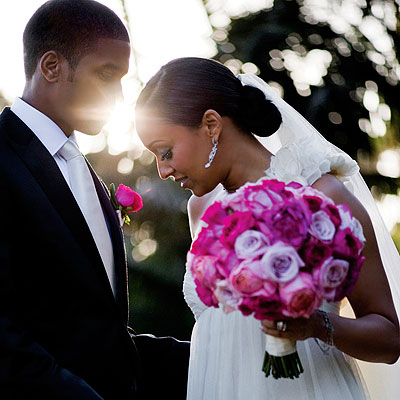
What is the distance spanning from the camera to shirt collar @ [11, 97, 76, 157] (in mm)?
3205

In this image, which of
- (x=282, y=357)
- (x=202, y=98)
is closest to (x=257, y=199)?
(x=282, y=357)

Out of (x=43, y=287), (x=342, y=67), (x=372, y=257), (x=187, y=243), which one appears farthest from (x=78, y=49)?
(x=342, y=67)

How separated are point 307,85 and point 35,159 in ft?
23.2

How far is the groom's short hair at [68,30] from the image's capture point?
11.0ft

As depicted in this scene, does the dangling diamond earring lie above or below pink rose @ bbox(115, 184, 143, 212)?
above

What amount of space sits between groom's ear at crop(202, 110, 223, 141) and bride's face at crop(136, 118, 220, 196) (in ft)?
0.09

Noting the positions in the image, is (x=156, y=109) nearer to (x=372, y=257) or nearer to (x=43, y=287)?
(x=43, y=287)

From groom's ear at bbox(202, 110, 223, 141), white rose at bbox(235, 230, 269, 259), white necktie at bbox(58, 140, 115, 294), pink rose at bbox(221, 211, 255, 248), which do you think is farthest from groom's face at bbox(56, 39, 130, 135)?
white rose at bbox(235, 230, 269, 259)

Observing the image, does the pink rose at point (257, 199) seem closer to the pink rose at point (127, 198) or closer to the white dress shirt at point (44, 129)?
the white dress shirt at point (44, 129)

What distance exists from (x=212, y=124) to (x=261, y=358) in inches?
49.3

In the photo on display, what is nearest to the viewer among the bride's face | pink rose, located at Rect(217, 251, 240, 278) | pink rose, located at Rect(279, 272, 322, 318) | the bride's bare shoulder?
pink rose, located at Rect(279, 272, 322, 318)

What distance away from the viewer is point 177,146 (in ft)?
11.3

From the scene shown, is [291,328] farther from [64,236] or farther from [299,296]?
[64,236]

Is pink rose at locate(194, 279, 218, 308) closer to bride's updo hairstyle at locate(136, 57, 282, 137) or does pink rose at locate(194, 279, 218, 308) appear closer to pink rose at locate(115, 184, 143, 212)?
bride's updo hairstyle at locate(136, 57, 282, 137)
